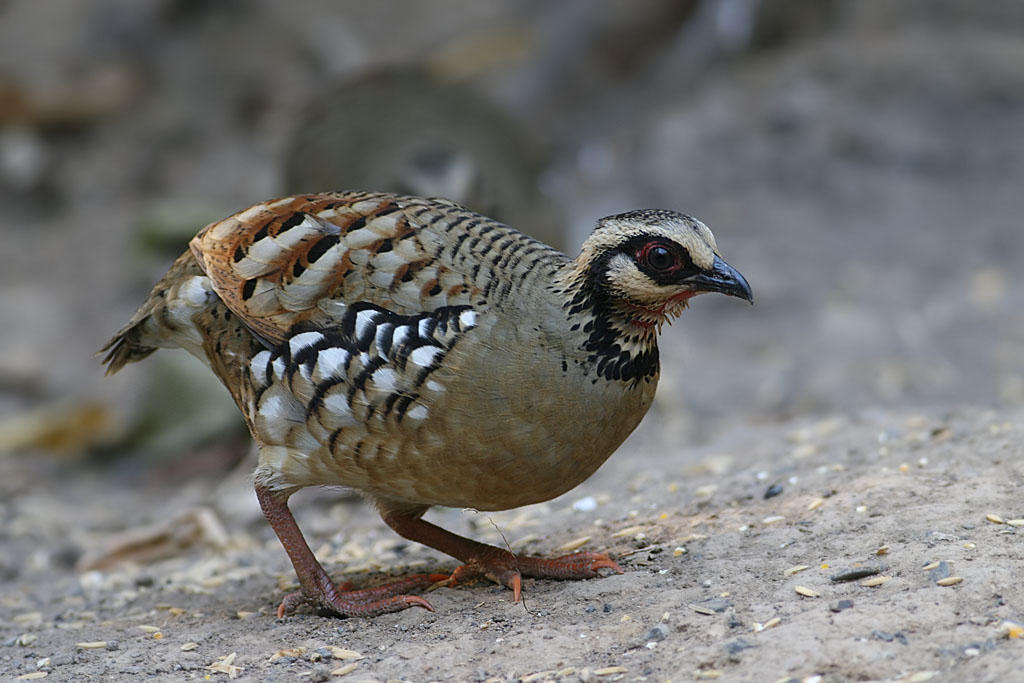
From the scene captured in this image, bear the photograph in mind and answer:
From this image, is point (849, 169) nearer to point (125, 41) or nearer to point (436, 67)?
point (436, 67)

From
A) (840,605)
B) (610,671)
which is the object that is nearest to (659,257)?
(840,605)

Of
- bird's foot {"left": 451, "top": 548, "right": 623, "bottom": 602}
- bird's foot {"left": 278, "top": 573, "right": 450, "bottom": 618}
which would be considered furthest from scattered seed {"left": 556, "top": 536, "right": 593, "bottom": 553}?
bird's foot {"left": 278, "top": 573, "right": 450, "bottom": 618}

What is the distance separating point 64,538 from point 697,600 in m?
4.80

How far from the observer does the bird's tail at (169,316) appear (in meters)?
5.09

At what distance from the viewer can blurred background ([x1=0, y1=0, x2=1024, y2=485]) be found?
9508 mm

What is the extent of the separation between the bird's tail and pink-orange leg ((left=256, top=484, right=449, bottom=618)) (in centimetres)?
85

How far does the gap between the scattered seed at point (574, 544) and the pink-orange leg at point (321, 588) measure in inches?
27.7

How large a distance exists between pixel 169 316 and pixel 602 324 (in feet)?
6.69

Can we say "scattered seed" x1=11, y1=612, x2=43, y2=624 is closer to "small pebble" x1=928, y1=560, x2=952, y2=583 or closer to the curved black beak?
the curved black beak

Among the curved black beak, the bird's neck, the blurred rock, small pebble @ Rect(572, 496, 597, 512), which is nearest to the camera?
the curved black beak

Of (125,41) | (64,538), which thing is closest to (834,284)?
(64,538)

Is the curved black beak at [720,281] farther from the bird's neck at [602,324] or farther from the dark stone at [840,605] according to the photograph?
the dark stone at [840,605]

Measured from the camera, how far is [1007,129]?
11.6 meters

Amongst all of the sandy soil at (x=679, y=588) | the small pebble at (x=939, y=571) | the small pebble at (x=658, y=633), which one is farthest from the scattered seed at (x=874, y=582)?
the small pebble at (x=658, y=633)
